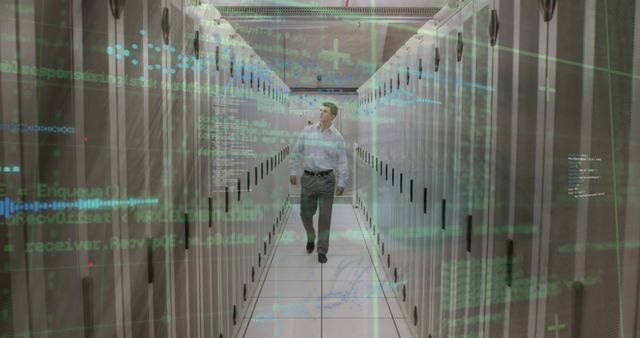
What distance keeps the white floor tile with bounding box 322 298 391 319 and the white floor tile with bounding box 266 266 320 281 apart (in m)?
0.62

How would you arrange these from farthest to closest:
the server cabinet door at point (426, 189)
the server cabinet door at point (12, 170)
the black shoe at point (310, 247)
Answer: the black shoe at point (310, 247), the server cabinet door at point (426, 189), the server cabinet door at point (12, 170)

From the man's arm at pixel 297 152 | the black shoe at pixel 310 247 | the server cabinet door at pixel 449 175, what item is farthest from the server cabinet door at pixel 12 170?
the black shoe at pixel 310 247

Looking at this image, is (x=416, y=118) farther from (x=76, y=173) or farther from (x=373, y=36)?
(x=373, y=36)

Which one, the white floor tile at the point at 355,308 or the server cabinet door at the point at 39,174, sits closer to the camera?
the server cabinet door at the point at 39,174

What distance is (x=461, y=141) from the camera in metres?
2.24

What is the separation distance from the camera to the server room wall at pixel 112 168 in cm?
99

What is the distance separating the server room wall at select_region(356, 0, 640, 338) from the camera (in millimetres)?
1101

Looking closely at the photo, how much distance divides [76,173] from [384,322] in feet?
8.74

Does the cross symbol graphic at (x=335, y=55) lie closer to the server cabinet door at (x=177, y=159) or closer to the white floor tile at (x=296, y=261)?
the white floor tile at (x=296, y=261)

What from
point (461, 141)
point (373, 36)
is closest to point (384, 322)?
point (461, 141)

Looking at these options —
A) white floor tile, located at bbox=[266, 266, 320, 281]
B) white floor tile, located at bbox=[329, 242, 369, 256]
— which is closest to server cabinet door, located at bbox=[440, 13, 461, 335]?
white floor tile, located at bbox=[266, 266, 320, 281]

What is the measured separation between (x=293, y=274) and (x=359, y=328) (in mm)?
1360

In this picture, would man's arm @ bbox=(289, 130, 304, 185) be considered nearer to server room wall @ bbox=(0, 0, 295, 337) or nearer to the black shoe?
the black shoe

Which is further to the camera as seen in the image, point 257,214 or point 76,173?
point 257,214
